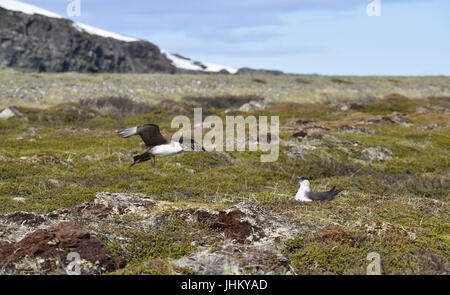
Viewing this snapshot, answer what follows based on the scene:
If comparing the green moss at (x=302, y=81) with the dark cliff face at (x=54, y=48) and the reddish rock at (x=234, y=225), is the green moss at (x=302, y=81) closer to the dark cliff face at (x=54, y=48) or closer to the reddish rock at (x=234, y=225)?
the dark cliff face at (x=54, y=48)

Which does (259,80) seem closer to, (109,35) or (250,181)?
(250,181)

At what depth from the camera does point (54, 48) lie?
91062mm

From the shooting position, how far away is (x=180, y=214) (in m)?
9.57

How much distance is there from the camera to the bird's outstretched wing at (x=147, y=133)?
386 inches

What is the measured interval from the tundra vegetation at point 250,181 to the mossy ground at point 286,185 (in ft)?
0.14

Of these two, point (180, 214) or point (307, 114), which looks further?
point (307, 114)

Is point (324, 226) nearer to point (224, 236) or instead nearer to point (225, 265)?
point (224, 236)

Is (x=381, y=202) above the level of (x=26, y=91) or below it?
below

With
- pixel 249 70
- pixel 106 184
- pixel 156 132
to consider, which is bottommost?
pixel 106 184

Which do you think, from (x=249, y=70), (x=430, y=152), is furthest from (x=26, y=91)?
(x=249, y=70)

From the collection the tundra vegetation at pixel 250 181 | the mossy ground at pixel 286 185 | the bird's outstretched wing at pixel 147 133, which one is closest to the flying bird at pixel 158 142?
the bird's outstretched wing at pixel 147 133

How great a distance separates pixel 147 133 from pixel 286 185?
7669mm
